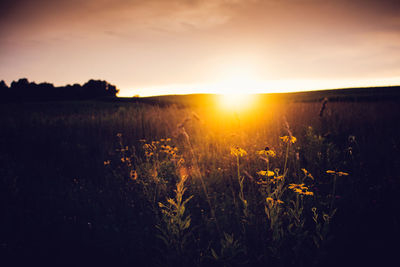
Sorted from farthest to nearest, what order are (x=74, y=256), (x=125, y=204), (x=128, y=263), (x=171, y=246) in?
1. (x=125, y=204)
2. (x=74, y=256)
3. (x=128, y=263)
4. (x=171, y=246)

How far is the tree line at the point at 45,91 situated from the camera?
40.2m

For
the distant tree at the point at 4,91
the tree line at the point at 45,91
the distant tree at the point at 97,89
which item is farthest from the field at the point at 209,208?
the distant tree at the point at 4,91

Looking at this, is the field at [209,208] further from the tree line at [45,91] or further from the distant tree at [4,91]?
the distant tree at [4,91]

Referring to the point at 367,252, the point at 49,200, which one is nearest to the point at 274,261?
the point at 367,252

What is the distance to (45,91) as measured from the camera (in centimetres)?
4234

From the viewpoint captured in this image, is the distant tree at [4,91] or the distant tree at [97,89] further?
the distant tree at [97,89]

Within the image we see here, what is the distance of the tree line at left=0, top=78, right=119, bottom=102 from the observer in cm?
4018

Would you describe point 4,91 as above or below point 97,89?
below

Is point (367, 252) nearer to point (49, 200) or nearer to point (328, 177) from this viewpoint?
point (328, 177)

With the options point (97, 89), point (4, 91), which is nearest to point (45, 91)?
point (4, 91)

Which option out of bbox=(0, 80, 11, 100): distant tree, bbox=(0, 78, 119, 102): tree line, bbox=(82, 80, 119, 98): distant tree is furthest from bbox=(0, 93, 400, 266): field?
bbox=(0, 80, 11, 100): distant tree

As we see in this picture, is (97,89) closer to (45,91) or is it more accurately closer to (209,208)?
(45,91)

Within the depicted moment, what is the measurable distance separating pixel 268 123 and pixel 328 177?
3126 millimetres

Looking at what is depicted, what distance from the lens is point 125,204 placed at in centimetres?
260
